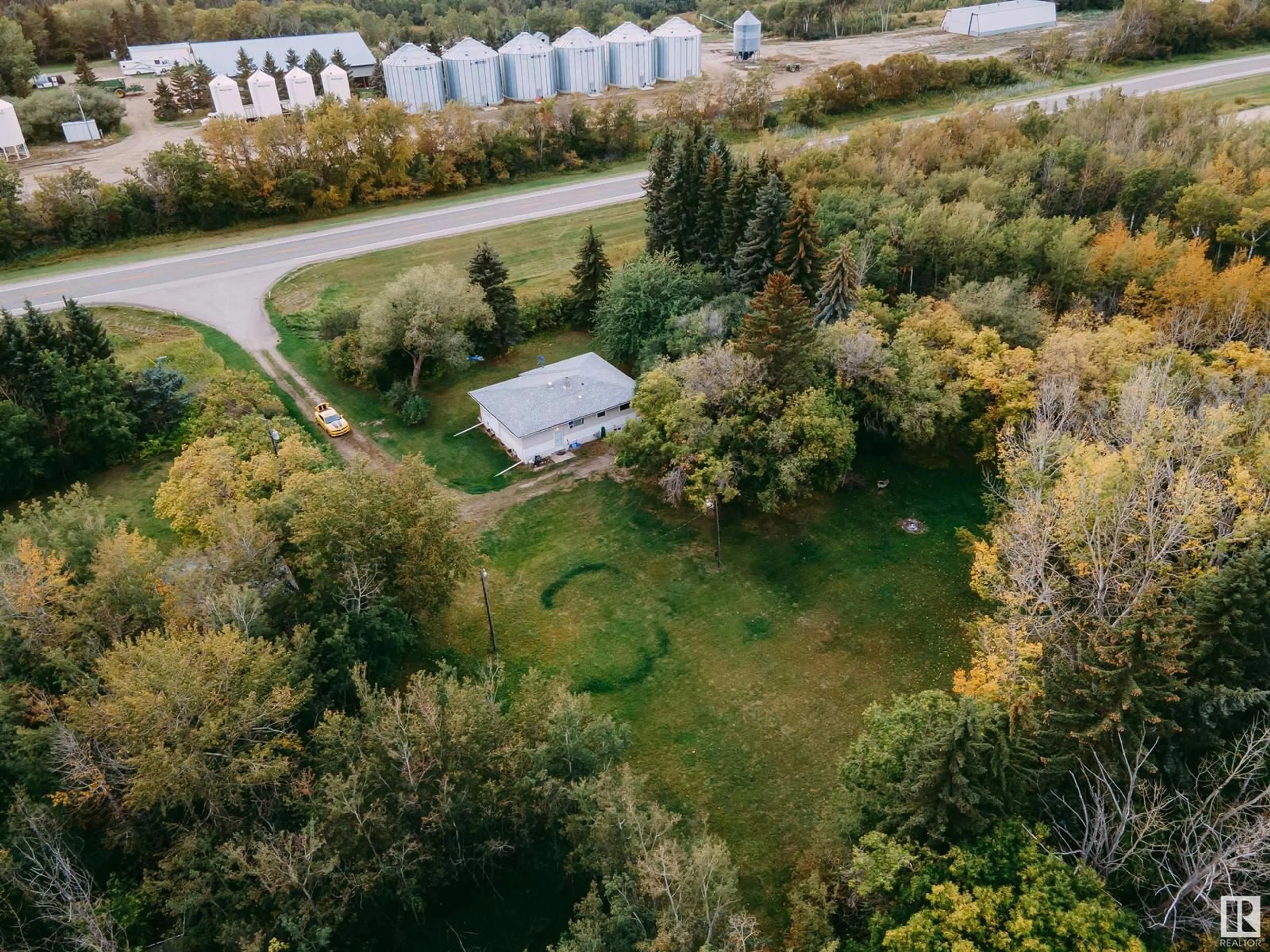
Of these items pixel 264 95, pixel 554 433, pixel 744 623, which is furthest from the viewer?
pixel 264 95

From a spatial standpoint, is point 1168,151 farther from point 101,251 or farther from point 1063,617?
point 101,251

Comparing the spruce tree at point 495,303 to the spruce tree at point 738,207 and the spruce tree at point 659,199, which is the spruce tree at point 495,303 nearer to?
the spruce tree at point 659,199

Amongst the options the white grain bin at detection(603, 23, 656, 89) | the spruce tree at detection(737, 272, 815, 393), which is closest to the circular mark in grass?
the spruce tree at detection(737, 272, 815, 393)

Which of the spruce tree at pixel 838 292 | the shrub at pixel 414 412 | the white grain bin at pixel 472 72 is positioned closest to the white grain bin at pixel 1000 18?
the white grain bin at pixel 472 72

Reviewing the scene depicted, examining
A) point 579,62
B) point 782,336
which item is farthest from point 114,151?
point 782,336

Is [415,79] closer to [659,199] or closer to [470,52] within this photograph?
[470,52]

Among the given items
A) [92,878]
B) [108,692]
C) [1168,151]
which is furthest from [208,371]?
[1168,151]

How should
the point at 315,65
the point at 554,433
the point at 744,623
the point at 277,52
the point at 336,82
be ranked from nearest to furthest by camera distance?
1. the point at 744,623
2. the point at 554,433
3. the point at 336,82
4. the point at 315,65
5. the point at 277,52

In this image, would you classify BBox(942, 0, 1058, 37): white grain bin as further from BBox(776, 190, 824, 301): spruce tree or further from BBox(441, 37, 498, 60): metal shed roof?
BBox(776, 190, 824, 301): spruce tree
